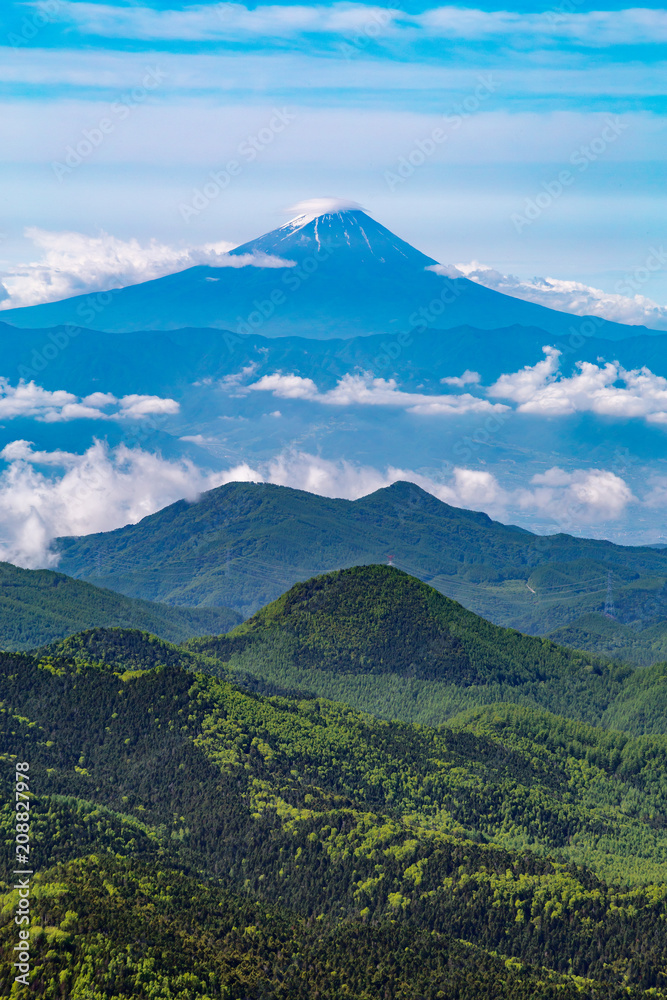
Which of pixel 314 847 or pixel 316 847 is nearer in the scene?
pixel 316 847

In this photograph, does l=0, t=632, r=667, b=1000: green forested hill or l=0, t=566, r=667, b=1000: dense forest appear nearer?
l=0, t=566, r=667, b=1000: dense forest

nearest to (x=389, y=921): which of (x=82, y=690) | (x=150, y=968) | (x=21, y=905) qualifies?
(x=150, y=968)

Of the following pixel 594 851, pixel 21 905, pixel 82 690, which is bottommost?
pixel 594 851

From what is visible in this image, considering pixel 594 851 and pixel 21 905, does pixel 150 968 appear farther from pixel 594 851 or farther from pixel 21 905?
pixel 594 851

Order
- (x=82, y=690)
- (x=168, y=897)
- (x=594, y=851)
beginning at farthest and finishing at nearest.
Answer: (x=82, y=690), (x=594, y=851), (x=168, y=897)

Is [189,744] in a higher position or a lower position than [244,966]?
higher

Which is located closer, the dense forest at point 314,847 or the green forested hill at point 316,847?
the dense forest at point 314,847

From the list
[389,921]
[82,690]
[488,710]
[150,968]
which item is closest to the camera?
[150,968]

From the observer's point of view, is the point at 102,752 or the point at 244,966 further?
the point at 102,752
